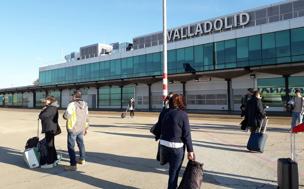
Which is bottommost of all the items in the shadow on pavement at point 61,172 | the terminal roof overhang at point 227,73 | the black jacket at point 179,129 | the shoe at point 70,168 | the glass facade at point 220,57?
the shadow on pavement at point 61,172

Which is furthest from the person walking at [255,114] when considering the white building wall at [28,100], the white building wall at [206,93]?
the white building wall at [28,100]

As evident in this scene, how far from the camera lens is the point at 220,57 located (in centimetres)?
4216

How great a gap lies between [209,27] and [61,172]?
4278 cm

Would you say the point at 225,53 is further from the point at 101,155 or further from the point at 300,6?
the point at 101,155

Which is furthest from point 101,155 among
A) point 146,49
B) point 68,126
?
point 146,49

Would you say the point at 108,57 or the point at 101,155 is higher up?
the point at 108,57

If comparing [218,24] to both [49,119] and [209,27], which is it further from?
[49,119]

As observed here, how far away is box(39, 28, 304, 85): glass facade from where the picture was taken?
3581 centimetres

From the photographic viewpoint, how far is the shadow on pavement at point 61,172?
6465mm

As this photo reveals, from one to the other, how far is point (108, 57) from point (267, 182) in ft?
175

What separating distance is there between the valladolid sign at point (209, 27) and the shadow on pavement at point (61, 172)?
38.7m

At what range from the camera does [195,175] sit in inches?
199

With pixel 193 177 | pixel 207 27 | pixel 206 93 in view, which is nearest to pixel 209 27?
pixel 207 27

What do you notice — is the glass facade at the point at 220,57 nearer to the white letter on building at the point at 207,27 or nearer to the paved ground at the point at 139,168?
the white letter on building at the point at 207,27
